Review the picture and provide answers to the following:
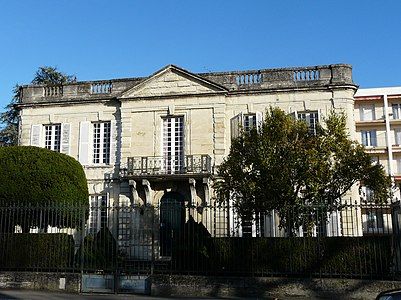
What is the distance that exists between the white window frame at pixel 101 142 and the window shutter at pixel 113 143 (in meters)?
0.25

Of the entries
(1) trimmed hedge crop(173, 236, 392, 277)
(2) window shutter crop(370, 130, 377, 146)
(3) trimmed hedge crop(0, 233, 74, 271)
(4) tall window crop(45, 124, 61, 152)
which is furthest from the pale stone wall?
(2) window shutter crop(370, 130, 377, 146)

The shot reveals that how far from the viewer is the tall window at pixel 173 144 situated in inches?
940

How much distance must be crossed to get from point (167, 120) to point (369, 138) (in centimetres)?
2405

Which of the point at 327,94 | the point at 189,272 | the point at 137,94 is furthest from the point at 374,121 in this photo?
the point at 189,272

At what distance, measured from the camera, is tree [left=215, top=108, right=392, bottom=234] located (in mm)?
15070

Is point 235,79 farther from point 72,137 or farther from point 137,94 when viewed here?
point 72,137

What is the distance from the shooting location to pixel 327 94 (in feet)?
76.9

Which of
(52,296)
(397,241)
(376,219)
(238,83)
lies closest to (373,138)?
(238,83)

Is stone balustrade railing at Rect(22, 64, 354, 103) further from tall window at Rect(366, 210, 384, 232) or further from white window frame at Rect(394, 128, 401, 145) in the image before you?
white window frame at Rect(394, 128, 401, 145)

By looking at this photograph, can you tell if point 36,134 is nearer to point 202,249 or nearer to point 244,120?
point 244,120

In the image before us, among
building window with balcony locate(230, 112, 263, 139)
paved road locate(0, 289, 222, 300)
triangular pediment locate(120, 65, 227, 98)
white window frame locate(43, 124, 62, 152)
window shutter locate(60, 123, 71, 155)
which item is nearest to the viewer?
paved road locate(0, 289, 222, 300)

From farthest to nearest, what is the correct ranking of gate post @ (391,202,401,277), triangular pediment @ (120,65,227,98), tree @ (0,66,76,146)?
tree @ (0,66,76,146), triangular pediment @ (120,65,227,98), gate post @ (391,202,401,277)

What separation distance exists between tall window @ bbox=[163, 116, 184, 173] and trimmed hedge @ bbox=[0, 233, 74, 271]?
8.85 metres

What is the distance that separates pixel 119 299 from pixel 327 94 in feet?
48.8
